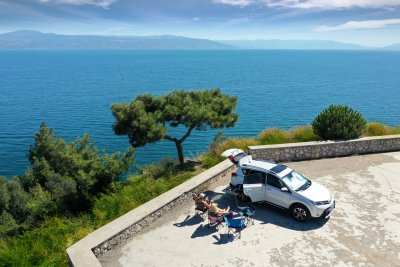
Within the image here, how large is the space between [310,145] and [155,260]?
420 inches

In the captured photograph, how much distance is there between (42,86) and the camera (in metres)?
95.1

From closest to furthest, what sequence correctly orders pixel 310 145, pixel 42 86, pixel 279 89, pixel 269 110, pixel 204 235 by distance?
pixel 204 235 → pixel 310 145 → pixel 269 110 → pixel 279 89 → pixel 42 86

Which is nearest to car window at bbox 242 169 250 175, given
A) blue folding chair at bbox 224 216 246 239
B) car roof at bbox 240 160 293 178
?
car roof at bbox 240 160 293 178

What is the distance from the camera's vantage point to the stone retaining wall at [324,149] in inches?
650

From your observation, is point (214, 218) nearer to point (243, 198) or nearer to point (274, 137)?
point (243, 198)

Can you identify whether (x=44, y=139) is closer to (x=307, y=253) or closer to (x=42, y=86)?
(x=307, y=253)

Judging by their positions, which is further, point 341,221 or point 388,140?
point 388,140

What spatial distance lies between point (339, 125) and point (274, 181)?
835 centimetres

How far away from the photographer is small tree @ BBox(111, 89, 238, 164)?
19.2 meters

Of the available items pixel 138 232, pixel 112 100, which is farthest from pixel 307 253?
pixel 112 100

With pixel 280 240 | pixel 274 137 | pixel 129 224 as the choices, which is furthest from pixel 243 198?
pixel 274 137

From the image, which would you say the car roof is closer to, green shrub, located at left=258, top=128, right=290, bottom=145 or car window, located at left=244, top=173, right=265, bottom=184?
car window, located at left=244, top=173, right=265, bottom=184

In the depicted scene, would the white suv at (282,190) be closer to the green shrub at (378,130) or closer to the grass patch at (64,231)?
the grass patch at (64,231)

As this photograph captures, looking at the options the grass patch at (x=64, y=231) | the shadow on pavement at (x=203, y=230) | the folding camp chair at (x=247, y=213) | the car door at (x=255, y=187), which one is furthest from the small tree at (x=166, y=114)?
the shadow on pavement at (x=203, y=230)
